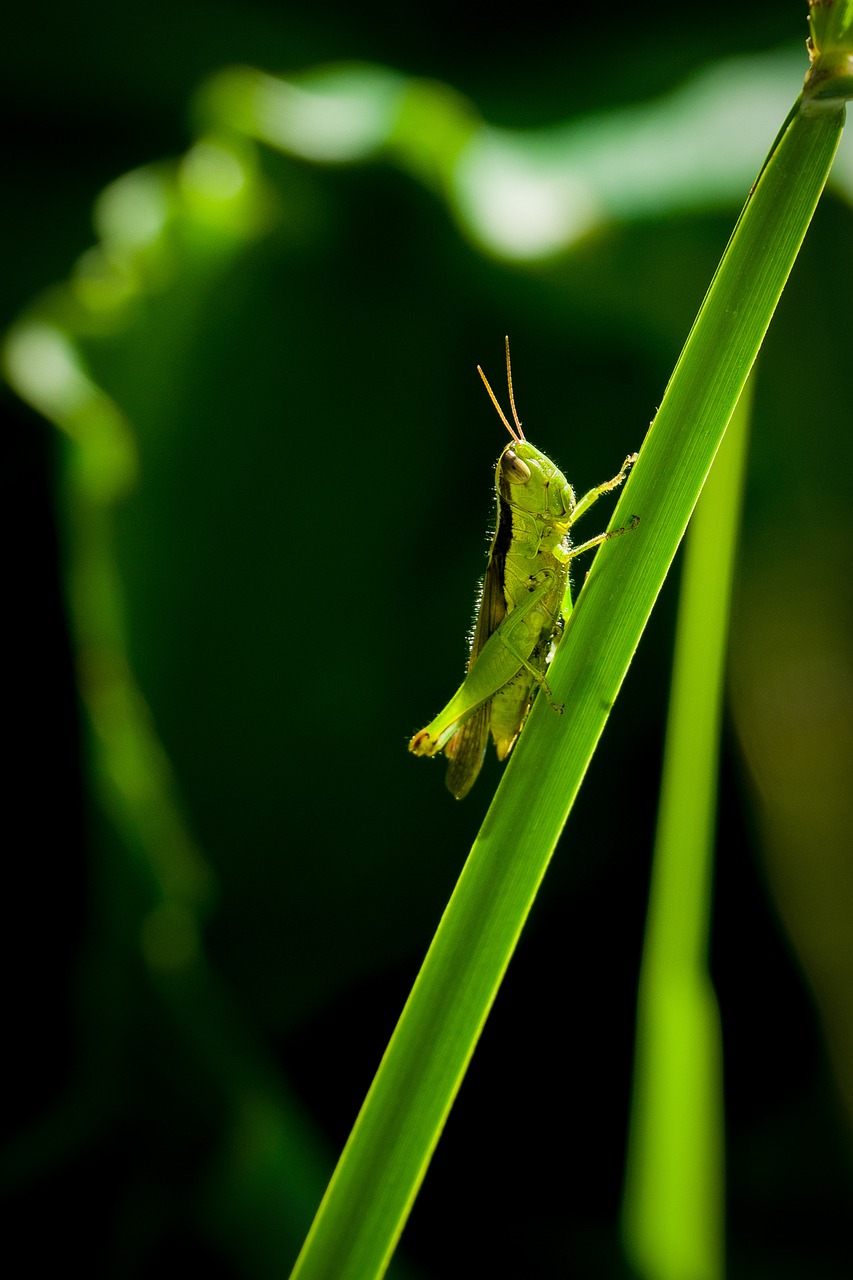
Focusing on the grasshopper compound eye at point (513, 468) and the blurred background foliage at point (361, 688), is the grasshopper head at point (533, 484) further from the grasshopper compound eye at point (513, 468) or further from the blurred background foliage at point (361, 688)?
the blurred background foliage at point (361, 688)

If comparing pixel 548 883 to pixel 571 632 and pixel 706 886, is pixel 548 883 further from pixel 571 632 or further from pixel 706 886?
pixel 571 632

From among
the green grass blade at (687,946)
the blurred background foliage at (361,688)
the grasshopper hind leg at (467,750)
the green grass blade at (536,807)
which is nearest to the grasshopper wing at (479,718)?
the grasshopper hind leg at (467,750)

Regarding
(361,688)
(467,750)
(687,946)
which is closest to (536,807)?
(687,946)

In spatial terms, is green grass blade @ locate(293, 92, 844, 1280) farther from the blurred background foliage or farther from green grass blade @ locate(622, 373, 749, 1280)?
the blurred background foliage

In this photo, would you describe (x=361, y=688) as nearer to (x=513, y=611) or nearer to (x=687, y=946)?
(x=513, y=611)

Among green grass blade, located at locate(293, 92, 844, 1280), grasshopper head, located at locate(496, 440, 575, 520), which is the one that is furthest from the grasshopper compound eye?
green grass blade, located at locate(293, 92, 844, 1280)
